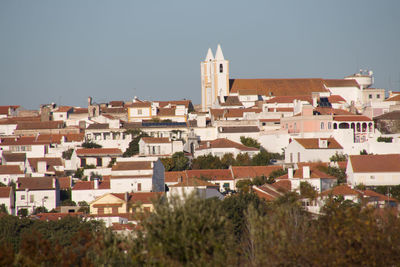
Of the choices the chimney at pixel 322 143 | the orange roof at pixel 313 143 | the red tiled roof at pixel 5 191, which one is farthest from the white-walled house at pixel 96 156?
the chimney at pixel 322 143

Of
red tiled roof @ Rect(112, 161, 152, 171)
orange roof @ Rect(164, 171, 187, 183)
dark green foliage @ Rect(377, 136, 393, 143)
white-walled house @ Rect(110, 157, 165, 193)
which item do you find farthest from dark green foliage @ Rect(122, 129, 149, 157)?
dark green foliage @ Rect(377, 136, 393, 143)

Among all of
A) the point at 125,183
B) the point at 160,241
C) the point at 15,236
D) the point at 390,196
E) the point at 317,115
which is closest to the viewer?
the point at 160,241

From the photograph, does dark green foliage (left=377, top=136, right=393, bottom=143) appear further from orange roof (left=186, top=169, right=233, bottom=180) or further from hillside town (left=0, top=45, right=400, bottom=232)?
orange roof (left=186, top=169, right=233, bottom=180)

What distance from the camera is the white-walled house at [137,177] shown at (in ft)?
176

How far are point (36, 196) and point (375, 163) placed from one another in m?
22.1

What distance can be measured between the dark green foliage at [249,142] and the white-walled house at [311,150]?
4.78 meters

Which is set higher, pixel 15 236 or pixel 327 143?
pixel 327 143

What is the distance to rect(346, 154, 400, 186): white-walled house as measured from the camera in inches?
2090

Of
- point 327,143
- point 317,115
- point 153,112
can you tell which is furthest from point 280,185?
point 153,112

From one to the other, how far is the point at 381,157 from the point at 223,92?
36.8m

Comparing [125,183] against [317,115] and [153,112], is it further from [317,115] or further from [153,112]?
[153,112]

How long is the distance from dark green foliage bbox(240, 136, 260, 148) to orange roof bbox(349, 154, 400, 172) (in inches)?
484

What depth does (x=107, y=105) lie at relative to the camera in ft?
303

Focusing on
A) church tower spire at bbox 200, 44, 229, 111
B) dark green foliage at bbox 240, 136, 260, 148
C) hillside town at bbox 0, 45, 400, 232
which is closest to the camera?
hillside town at bbox 0, 45, 400, 232
